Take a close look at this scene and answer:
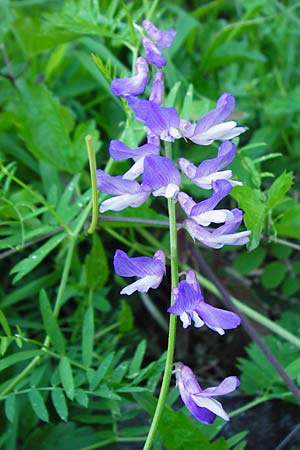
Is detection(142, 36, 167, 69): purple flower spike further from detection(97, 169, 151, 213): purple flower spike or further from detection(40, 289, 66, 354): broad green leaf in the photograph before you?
detection(40, 289, 66, 354): broad green leaf

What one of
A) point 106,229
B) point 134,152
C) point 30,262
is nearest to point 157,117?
point 134,152

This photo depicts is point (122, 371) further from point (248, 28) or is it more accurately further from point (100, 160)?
point (248, 28)

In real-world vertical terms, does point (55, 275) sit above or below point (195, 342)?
above

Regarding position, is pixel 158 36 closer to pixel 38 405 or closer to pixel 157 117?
pixel 157 117

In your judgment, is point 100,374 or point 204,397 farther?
point 100,374

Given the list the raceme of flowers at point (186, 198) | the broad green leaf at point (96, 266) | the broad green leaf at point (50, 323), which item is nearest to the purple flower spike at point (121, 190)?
the raceme of flowers at point (186, 198)

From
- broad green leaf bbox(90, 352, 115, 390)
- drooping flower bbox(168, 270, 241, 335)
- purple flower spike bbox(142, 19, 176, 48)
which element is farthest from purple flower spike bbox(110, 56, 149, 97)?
broad green leaf bbox(90, 352, 115, 390)

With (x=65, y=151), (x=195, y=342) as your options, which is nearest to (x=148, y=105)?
(x=65, y=151)
